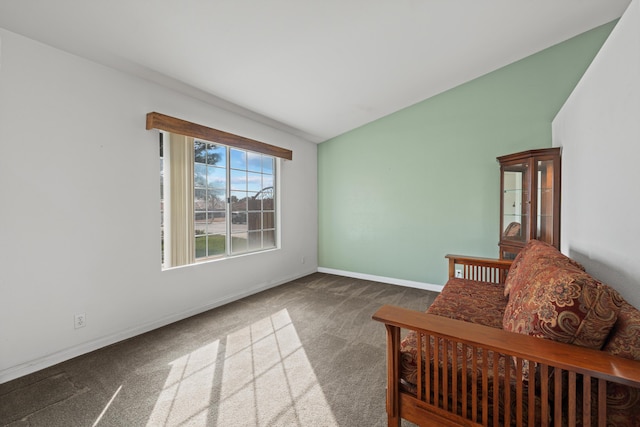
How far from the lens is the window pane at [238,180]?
3492 millimetres

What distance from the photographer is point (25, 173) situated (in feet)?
6.17

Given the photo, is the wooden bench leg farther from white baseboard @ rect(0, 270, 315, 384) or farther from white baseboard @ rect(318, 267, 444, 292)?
white baseboard @ rect(318, 267, 444, 292)

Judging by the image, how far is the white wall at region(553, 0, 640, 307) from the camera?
1.28 meters

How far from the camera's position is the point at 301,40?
7.37 feet

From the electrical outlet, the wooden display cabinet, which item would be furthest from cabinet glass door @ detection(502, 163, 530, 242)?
the electrical outlet

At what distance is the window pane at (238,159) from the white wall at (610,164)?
3.36 m

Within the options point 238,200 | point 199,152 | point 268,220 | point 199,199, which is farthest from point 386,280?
point 199,152

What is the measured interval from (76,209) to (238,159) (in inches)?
70.8

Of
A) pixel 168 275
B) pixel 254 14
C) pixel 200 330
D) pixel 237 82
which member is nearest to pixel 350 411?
pixel 200 330

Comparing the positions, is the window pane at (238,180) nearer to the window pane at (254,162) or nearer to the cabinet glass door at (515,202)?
the window pane at (254,162)

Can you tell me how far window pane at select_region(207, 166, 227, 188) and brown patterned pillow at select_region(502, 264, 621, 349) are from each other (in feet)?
10.3

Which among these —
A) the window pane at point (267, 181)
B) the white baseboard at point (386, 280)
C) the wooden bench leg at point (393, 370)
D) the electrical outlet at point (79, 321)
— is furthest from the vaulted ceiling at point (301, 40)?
the white baseboard at point (386, 280)

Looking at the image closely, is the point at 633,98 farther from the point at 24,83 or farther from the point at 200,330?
the point at 24,83

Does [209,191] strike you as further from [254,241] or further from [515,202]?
[515,202]
